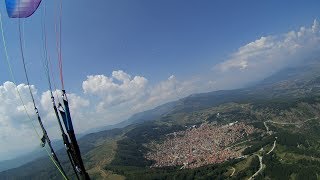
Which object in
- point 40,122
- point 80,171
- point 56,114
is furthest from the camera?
point 40,122

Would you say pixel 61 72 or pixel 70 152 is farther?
pixel 61 72

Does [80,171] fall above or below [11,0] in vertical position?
below

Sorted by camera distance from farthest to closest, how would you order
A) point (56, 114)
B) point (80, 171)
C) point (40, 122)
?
point (40, 122) < point (56, 114) < point (80, 171)

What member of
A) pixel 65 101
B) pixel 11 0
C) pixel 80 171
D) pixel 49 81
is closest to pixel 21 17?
pixel 11 0

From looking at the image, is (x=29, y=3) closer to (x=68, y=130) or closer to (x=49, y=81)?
(x=49, y=81)

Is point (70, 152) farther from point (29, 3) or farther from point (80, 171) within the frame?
point (29, 3)

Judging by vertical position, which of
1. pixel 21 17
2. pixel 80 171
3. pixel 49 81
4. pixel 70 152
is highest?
pixel 21 17
